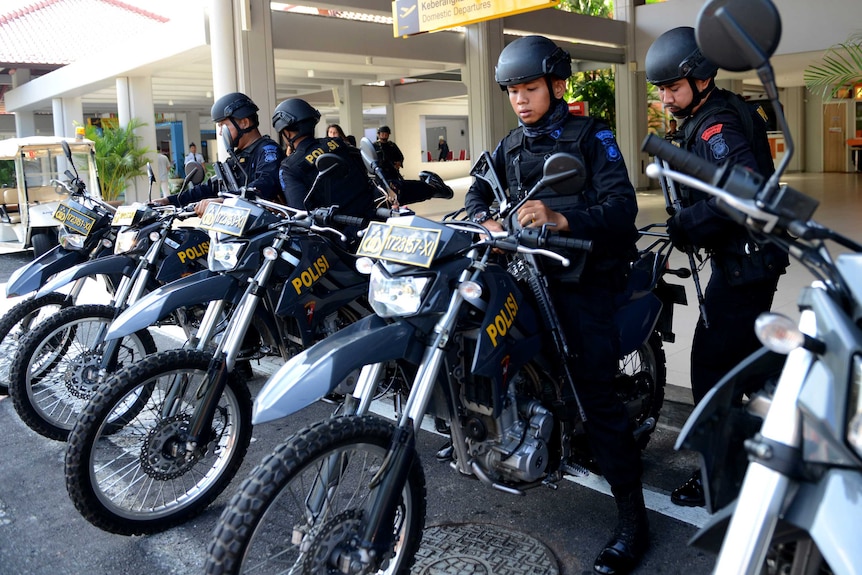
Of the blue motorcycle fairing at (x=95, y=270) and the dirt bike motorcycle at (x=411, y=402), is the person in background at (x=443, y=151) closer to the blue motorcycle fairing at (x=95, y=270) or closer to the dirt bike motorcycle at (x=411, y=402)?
the blue motorcycle fairing at (x=95, y=270)

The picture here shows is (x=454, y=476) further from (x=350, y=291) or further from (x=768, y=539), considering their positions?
(x=768, y=539)

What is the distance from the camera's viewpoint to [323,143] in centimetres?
494

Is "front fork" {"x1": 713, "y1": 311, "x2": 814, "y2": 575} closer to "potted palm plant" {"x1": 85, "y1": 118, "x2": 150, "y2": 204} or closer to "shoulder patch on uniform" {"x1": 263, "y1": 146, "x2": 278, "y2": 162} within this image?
"shoulder patch on uniform" {"x1": 263, "y1": 146, "x2": 278, "y2": 162}

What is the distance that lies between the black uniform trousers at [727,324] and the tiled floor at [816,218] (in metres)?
1.19

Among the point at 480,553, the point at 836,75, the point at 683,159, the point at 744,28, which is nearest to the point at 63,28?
the point at 836,75

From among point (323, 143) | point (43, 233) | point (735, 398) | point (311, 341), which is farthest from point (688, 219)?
point (43, 233)

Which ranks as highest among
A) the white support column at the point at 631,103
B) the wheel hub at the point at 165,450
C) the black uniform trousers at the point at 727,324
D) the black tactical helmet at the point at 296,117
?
the white support column at the point at 631,103

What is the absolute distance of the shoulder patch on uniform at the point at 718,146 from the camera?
3012 mm

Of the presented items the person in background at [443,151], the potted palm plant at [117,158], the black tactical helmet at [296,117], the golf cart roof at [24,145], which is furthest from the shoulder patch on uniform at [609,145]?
the person in background at [443,151]

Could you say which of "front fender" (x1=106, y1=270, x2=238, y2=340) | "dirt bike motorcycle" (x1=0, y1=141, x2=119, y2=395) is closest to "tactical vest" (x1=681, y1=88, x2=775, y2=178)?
"front fender" (x1=106, y1=270, x2=238, y2=340)

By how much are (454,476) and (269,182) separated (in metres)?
2.33

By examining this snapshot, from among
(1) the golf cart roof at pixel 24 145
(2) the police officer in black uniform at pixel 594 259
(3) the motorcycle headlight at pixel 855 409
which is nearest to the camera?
(3) the motorcycle headlight at pixel 855 409

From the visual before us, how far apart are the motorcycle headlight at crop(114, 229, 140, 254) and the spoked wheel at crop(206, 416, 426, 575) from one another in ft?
8.97

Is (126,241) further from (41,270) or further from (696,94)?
(696,94)
